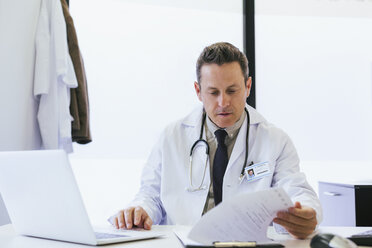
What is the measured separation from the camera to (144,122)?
3455 mm

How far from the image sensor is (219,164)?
1.73 metres

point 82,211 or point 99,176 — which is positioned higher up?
point 82,211

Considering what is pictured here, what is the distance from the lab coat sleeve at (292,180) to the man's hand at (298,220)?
0.64ft

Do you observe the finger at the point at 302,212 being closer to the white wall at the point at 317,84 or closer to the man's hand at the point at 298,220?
the man's hand at the point at 298,220

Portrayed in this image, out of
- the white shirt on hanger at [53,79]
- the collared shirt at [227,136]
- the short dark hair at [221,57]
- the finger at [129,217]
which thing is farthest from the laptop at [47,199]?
the white shirt on hanger at [53,79]

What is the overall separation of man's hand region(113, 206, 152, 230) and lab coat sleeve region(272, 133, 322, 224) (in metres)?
0.49

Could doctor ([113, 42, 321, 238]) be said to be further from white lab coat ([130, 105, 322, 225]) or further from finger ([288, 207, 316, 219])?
finger ([288, 207, 316, 219])

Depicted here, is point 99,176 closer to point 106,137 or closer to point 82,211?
point 106,137

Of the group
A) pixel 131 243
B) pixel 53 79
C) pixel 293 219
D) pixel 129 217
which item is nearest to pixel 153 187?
pixel 129 217

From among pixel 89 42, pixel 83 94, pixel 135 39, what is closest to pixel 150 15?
pixel 135 39

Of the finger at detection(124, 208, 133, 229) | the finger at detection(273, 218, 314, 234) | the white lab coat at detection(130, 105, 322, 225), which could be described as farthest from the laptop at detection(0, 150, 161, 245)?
the white lab coat at detection(130, 105, 322, 225)

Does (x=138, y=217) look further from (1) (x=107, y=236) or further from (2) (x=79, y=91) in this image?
(2) (x=79, y=91)

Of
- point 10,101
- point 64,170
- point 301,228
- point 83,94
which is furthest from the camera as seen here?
point 83,94

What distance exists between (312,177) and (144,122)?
1402mm
